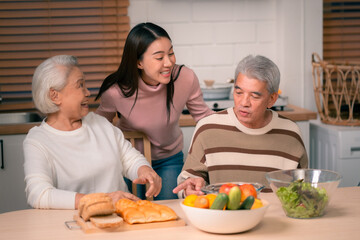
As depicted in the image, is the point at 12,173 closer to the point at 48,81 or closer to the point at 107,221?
the point at 48,81

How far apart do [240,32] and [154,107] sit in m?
1.33

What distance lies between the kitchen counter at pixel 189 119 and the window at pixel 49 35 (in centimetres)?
56

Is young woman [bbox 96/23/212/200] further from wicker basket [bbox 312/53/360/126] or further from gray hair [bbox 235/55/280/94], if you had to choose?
wicker basket [bbox 312/53/360/126]

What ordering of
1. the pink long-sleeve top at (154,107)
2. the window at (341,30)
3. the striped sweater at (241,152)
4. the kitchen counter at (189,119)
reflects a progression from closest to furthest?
1. the striped sweater at (241,152)
2. the pink long-sleeve top at (154,107)
3. the kitchen counter at (189,119)
4. the window at (341,30)

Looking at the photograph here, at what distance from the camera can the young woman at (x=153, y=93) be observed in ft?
8.09

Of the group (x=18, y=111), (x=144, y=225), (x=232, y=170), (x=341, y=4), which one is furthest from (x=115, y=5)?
(x=144, y=225)

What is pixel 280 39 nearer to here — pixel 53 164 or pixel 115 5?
pixel 115 5

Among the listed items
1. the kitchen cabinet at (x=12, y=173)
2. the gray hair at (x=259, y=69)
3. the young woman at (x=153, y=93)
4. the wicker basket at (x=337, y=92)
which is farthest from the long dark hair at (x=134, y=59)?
the wicker basket at (x=337, y=92)

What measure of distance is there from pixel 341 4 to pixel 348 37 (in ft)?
0.72

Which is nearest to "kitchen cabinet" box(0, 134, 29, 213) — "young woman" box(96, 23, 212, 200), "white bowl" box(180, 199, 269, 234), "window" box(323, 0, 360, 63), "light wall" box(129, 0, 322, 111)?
"young woman" box(96, 23, 212, 200)

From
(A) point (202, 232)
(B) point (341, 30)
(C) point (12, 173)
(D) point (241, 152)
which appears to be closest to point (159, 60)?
(D) point (241, 152)

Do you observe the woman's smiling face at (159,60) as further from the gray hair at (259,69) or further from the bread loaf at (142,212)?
the bread loaf at (142,212)

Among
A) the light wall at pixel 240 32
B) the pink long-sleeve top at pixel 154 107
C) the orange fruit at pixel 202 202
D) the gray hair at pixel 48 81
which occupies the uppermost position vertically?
the light wall at pixel 240 32

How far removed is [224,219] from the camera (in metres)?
1.55
